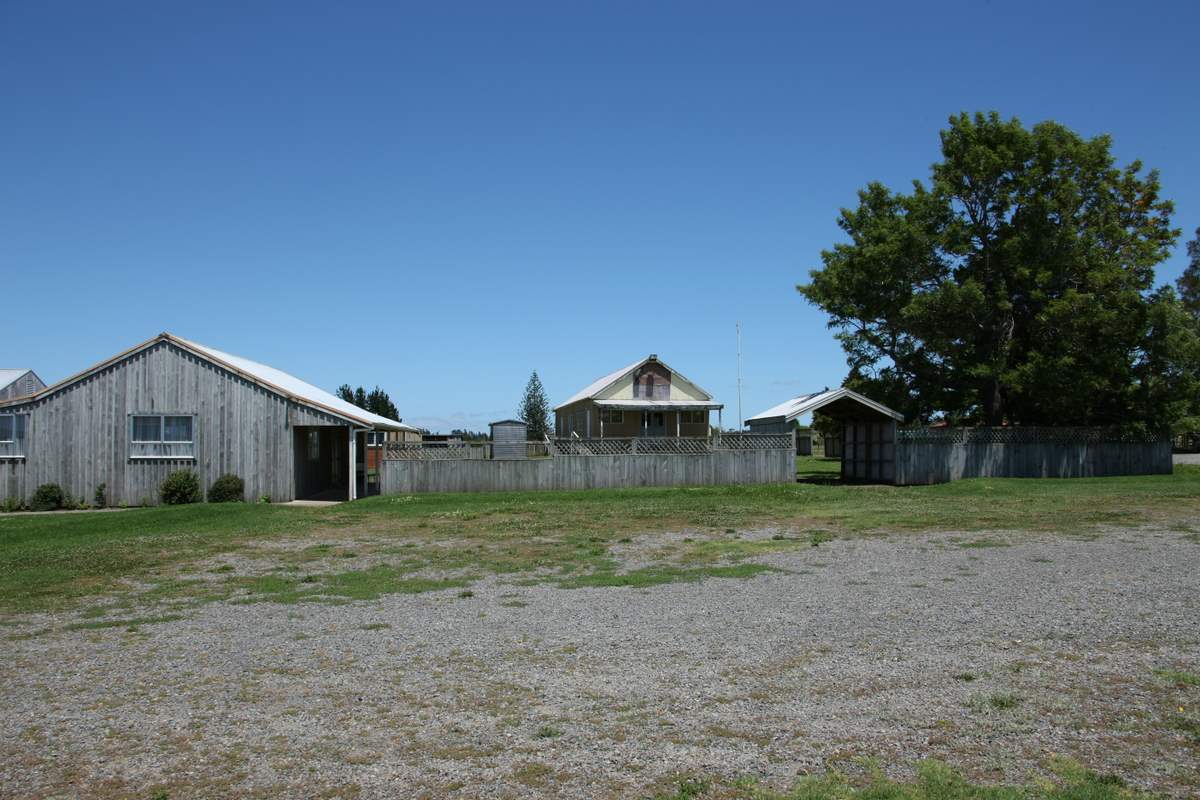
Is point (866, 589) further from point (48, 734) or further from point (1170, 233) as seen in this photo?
point (1170, 233)

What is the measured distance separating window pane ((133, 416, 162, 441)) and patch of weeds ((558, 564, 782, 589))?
1935cm

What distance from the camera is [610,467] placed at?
29.2 meters

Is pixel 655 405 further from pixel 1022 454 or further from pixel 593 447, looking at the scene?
pixel 1022 454

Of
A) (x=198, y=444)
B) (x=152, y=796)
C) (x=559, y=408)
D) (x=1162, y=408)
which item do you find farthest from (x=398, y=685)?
(x=559, y=408)

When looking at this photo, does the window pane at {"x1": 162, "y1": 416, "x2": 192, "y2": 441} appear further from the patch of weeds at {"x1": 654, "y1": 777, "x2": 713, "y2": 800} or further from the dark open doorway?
the patch of weeds at {"x1": 654, "y1": 777, "x2": 713, "y2": 800}

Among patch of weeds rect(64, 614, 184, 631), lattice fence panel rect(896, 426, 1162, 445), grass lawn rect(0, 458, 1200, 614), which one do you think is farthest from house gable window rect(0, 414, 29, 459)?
lattice fence panel rect(896, 426, 1162, 445)

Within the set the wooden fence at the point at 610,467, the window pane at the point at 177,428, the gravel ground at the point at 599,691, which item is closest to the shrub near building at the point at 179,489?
the window pane at the point at 177,428

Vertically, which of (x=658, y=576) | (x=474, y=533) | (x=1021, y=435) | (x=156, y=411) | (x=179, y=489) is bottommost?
(x=474, y=533)

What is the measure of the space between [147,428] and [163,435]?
1.78 ft

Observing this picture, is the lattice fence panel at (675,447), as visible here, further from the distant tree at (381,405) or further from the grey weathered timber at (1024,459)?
the distant tree at (381,405)

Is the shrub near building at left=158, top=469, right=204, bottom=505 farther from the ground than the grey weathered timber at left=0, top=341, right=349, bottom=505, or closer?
closer

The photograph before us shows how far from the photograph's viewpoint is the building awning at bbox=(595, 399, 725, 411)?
42750 mm

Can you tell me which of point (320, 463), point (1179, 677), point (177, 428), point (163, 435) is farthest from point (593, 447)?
point (1179, 677)

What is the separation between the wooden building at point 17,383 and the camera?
49631 mm
